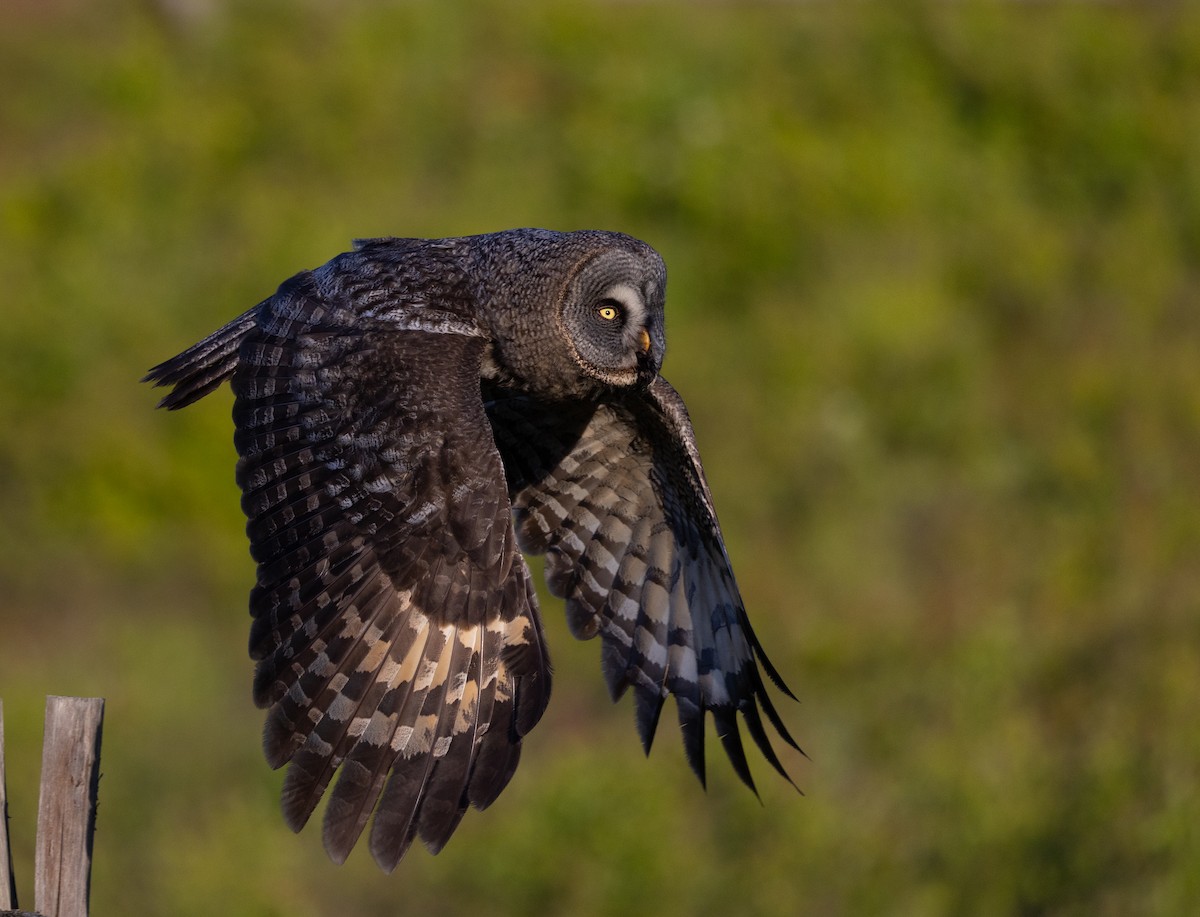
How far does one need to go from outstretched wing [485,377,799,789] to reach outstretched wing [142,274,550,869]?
92 cm

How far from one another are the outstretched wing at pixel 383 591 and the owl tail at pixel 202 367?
1.23 feet

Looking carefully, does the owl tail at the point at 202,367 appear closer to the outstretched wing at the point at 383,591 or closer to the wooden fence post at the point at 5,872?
the outstretched wing at the point at 383,591

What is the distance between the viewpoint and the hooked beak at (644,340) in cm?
534

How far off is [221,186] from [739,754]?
11995 mm

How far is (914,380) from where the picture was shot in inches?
576

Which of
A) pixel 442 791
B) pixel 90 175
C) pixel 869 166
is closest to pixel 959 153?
pixel 869 166

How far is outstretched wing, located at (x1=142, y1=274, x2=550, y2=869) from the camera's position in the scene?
4262 millimetres

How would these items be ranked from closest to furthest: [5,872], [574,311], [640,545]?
1. [5,872]
2. [574,311]
3. [640,545]

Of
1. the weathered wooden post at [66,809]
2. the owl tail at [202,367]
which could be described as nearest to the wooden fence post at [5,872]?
the weathered wooden post at [66,809]

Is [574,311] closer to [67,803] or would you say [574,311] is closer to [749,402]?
[67,803]

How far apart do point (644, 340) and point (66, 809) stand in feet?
7.34

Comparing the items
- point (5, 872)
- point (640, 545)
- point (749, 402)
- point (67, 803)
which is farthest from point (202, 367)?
point (749, 402)

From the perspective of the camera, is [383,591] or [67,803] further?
[383,591]

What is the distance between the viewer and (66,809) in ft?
12.8
